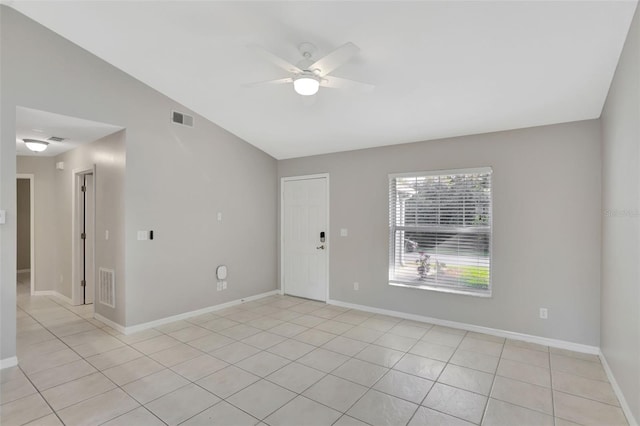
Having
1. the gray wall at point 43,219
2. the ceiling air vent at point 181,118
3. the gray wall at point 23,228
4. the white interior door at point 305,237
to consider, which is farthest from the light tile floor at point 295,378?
the gray wall at point 23,228

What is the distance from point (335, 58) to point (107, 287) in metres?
4.01

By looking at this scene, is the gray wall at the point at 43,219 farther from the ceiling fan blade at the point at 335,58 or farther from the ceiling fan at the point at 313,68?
the ceiling fan blade at the point at 335,58

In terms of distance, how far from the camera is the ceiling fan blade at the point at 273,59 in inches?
89.7

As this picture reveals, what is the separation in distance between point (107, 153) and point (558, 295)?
18.6 feet

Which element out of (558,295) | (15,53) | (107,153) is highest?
(15,53)

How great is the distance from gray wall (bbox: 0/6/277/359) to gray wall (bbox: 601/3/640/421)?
4516 mm

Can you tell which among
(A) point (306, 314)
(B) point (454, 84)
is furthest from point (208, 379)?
(B) point (454, 84)

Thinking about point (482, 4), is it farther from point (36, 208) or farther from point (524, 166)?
point (36, 208)

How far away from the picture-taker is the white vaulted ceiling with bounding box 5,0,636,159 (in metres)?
2.27

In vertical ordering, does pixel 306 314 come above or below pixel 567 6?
below

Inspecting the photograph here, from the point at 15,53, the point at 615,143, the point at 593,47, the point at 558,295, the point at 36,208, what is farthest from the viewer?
the point at 36,208

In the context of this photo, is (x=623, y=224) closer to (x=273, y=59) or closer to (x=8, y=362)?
(x=273, y=59)

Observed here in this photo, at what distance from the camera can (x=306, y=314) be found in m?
4.61

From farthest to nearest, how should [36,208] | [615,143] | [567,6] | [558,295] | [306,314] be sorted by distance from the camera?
[36,208] < [306,314] < [558,295] < [615,143] < [567,6]
